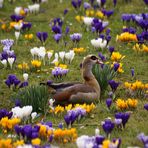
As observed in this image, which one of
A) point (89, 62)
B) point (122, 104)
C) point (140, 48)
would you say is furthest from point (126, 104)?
point (140, 48)

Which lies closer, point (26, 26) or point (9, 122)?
point (9, 122)

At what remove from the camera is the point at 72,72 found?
14492 millimetres

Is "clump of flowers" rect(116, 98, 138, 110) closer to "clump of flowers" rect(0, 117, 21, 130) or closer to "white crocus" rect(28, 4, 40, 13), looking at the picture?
"clump of flowers" rect(0, 117, 21, 130)

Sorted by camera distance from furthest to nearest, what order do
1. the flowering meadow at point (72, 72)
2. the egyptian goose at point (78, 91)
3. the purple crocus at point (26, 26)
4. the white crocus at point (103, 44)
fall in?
the purple crocus at point (26, 26)
the white crocus at point (103, 44)
the egyptian goose at point (78, 91)
the flowering meadow at point (72, 72)

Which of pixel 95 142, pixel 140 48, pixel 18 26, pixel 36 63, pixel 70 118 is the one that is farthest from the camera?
pixel 18 26

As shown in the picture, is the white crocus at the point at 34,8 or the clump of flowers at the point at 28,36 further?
the white crocus at the point at 34,8

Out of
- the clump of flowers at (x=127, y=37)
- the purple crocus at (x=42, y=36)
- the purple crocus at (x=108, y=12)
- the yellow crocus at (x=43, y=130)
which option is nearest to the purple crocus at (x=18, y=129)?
the yellow crocus at (x=43, y=130)

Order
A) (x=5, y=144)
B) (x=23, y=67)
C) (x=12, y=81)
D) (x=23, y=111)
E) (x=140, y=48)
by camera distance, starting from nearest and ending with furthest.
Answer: (x=5, y=144) → (x=23, y=111) → (x=12, y=81) → (x=23, y=67) → (x=140, y=48)

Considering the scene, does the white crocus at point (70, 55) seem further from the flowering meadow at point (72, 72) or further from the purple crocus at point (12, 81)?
the purple crocus at point (12, 81)

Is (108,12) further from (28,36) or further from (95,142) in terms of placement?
(95,142)

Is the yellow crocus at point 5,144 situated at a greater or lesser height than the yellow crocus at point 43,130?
greater

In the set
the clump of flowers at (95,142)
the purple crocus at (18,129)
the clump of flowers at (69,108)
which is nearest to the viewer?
the clump of flowers at (95,142)

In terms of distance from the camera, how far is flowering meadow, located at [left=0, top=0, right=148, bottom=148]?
9703 mm

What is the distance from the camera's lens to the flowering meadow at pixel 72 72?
970cm
